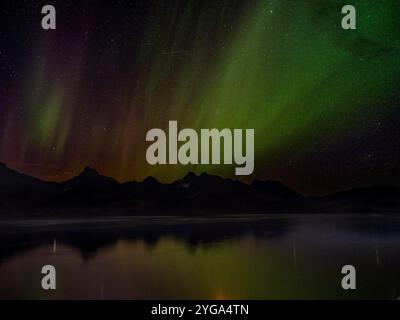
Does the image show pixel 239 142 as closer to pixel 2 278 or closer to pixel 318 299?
pixel 318 299

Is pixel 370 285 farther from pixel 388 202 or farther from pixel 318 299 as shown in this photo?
pixel 388 202

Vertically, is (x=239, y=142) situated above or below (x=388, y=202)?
above

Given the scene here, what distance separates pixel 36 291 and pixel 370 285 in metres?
2.19

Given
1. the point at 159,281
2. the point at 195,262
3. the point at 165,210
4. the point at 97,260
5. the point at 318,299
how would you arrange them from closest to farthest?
1. the point at 318,299
2. the point at 159,281
3. the point at 97,260
4. the point at 195,262
5. the point at 165,210

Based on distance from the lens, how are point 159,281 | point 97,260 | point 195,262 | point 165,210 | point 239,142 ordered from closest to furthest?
point 239,142 < point 159,281 < point 97,260 < point 195,262 < point 165,210

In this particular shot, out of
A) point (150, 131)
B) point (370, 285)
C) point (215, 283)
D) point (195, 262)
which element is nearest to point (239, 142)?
point (150, 131)

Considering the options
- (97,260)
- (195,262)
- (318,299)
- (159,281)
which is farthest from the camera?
(195,262)

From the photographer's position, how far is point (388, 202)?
3.87 meters

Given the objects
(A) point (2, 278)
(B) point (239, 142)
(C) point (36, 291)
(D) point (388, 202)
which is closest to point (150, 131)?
(B) point (239, 142)

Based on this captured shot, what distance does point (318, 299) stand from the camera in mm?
2734

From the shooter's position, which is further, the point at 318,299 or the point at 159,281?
the point at 159,281
